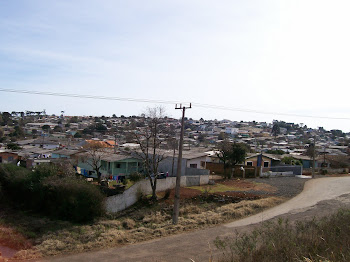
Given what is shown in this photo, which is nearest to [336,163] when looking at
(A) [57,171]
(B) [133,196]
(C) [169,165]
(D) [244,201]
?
(C) [169,165]

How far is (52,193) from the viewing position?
20047 millimetres

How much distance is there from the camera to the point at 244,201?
64.8ft

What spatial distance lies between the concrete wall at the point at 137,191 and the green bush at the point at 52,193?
0.97 metres

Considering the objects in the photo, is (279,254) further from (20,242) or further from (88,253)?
(20,242)

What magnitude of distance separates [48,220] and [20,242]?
3690 mm

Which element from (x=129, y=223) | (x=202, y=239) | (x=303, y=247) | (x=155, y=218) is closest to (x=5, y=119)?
(x=129, y=223)

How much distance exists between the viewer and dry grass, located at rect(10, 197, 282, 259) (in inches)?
560

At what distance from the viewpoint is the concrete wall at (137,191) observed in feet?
64.7

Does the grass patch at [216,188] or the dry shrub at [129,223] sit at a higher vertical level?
the grass patch at [216,188]

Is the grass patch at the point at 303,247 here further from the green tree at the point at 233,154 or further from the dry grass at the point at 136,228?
the green tree at the point at 233,154

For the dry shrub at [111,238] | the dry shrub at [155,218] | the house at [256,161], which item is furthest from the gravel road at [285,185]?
A: the dry shrub at [111,238]

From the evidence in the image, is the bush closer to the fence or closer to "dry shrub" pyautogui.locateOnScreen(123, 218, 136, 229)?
"dry shrub" pyautogui.locateOnScreen(123, 218, 136, 229)

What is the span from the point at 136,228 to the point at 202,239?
163 inches

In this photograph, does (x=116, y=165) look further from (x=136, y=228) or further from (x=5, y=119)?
(x=5, y=119)
